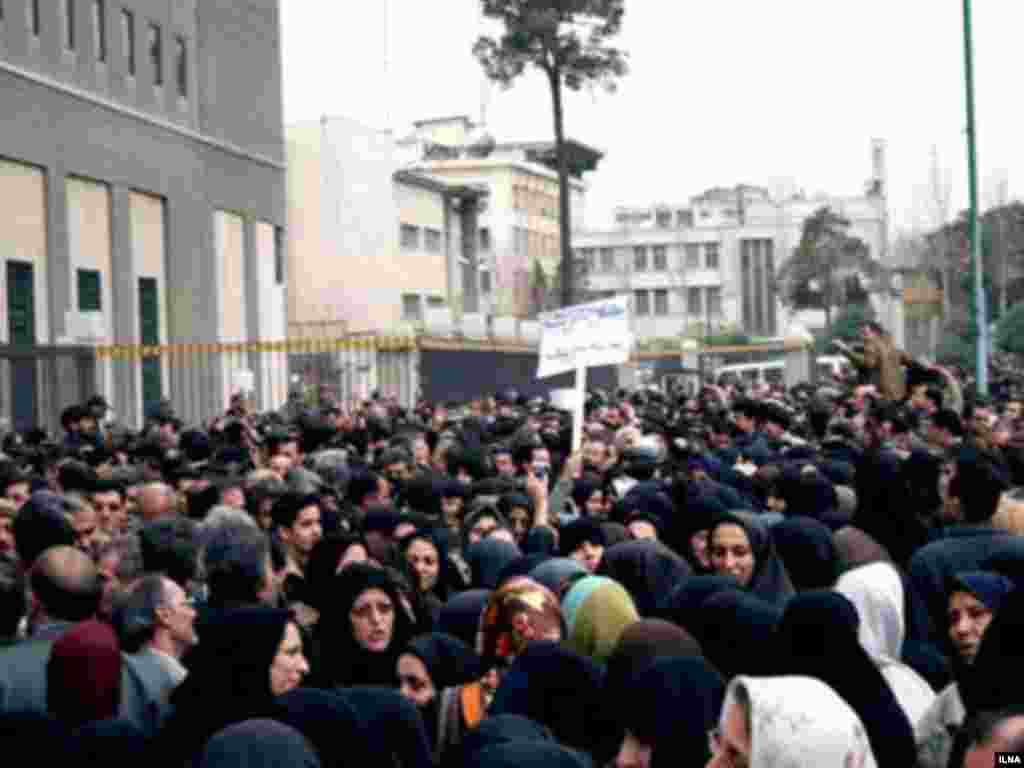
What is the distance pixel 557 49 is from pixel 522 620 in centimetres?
5045

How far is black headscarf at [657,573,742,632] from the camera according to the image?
7.89 m

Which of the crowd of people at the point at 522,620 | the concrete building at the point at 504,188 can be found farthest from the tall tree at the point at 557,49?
the crowd of people at the point at 522,620

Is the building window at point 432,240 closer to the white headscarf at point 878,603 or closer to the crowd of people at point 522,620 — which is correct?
the crowd of people at point 522,620

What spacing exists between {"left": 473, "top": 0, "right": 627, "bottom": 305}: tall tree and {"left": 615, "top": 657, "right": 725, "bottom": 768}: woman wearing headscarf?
50497 mm

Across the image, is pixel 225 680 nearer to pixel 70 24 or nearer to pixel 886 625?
pixel 886 625

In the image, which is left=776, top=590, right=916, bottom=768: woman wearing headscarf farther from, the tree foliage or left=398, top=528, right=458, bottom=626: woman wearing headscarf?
the tree foliage

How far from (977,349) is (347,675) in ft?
74.2

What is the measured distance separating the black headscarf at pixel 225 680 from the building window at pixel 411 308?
2398 inches

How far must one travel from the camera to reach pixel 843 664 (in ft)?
21.7

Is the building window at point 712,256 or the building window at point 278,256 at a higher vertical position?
the building window at point 712,256

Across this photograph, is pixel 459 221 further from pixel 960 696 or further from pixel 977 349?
pixel 960 696

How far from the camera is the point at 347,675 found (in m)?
8.18

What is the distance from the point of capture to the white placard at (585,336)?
18609 millimetres

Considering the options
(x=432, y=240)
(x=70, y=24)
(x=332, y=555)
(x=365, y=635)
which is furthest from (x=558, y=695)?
(x=432, y=240)
